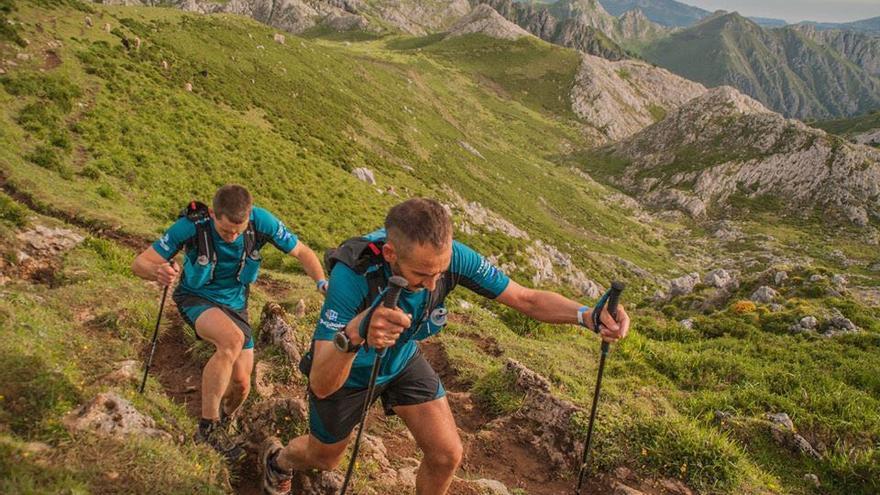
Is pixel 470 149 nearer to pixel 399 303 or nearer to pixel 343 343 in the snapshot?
pixel 399 303

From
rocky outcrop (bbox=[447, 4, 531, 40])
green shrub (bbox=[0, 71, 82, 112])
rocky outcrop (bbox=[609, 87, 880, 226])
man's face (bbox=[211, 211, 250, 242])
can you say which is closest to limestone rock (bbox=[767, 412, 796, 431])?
man's face (bbox=[211, 211, 250, 242])

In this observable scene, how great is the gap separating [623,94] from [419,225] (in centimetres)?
17150

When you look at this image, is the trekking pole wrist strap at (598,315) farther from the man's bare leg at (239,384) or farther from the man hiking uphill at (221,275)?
the man's bare leg at (239,384)

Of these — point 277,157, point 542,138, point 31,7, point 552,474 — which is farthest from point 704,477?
point 542,138

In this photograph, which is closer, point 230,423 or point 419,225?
point 419,225

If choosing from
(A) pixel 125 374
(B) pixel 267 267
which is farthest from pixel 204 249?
(B) pixel 267 267

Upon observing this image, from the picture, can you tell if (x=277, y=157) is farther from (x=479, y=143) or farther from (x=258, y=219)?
(x=479, y=143)

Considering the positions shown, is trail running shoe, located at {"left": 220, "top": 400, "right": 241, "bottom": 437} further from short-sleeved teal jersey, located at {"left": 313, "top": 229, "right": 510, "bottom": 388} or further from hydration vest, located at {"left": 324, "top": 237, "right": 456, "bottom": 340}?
hydration vest, located at {"left": 324, "top": 237, "right": 456, "bottom": 340}

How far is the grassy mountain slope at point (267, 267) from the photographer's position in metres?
6.86

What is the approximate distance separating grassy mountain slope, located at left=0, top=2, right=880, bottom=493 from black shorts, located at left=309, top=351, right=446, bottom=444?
1.40 m

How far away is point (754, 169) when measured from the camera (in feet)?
303

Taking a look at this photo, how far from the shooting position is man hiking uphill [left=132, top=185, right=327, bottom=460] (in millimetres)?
6535

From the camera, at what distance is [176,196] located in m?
21.5

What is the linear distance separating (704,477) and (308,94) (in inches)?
1986
